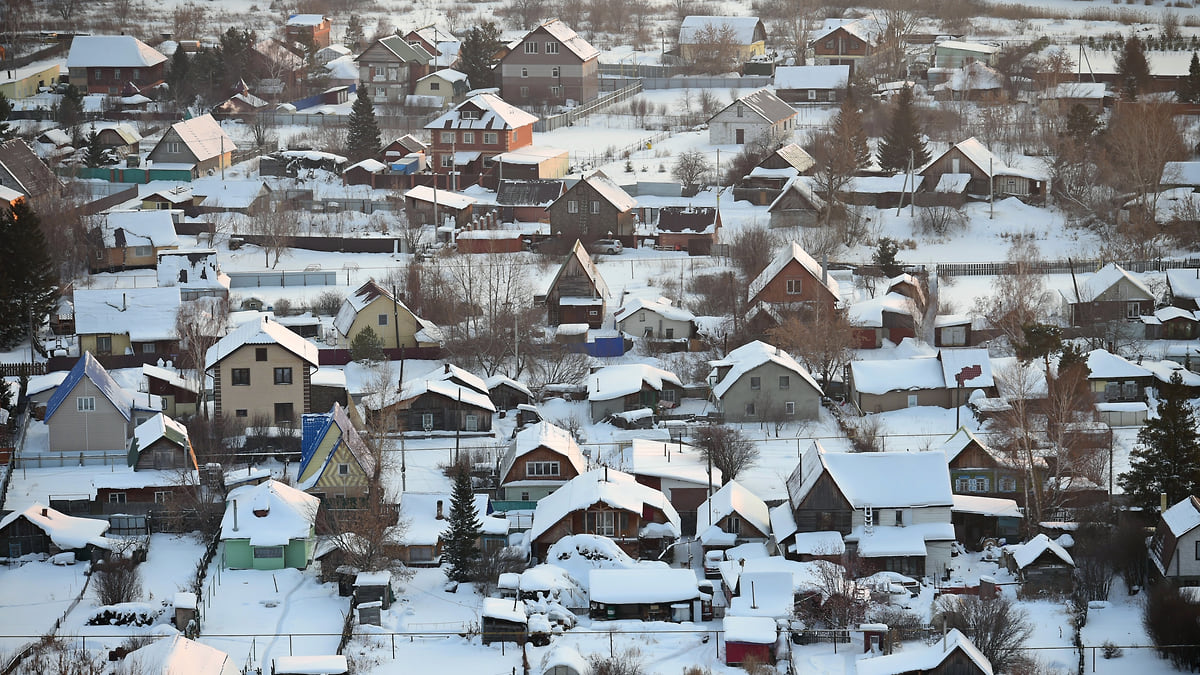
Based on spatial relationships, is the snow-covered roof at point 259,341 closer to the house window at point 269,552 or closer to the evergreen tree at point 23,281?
the evergreen tree at point 23,281

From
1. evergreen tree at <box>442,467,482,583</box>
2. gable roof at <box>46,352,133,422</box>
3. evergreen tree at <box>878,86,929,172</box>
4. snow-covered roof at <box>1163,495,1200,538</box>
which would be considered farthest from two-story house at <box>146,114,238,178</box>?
snow-covered roof at <box>1163,495,1200,538</box>

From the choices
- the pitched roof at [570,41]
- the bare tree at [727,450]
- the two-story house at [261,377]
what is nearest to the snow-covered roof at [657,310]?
the bare tree at [727,450]

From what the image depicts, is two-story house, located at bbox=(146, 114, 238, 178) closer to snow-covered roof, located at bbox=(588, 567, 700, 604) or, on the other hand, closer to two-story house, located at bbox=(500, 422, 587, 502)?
two-story house, located at bbox=(500, 422, 587, 502)

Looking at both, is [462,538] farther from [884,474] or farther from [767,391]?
[767,391]

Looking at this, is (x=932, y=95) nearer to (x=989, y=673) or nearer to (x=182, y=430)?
(x=182, y=430)

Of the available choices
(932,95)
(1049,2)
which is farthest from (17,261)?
(1049,2)

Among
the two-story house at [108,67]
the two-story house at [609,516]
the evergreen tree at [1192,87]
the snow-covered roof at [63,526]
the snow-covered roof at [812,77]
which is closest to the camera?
the snow-covered roof at [63,526]
